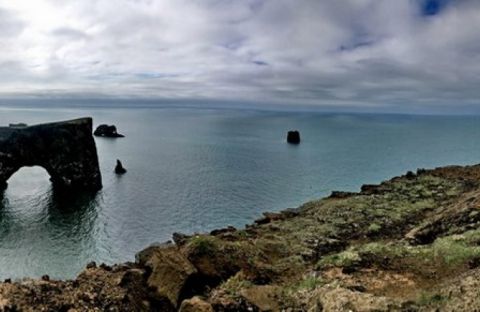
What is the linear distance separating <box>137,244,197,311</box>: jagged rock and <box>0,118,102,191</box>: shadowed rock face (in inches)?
3176

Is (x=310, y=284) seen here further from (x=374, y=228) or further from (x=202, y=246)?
(x=374, y=228)

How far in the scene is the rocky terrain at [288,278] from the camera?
1527 centimetres

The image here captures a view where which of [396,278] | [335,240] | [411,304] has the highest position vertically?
[411,304]

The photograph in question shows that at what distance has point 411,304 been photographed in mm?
13484

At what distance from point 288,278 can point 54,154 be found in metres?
89.5

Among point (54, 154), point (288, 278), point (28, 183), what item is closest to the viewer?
point (288, 278)

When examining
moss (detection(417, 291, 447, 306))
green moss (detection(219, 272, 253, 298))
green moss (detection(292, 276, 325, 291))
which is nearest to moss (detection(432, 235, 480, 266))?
green moss (detection(292, 276, 325, 291))

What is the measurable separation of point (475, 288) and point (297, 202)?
66504 millimetres

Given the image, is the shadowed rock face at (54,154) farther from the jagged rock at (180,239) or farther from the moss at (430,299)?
the moss at (430,299)

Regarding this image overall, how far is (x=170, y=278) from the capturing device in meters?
19.4

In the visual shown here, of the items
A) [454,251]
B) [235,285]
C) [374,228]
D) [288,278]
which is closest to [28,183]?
[374,228]

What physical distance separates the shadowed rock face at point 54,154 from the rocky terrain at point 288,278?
75754mm

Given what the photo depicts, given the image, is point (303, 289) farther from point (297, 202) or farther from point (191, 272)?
point (297, 202)

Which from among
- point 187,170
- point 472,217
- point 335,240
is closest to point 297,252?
point 335,240
